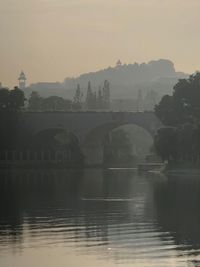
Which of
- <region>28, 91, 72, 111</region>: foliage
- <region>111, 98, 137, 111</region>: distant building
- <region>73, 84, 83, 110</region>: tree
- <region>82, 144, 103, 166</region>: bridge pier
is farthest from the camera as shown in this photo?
<region>111, 98, 137, 111</region>: distant building

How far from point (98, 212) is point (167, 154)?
3868 cm

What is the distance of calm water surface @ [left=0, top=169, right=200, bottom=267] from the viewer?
18.7 meters

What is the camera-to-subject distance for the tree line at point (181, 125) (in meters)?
67.6

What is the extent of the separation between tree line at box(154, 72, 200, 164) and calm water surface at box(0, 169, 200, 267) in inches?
1021

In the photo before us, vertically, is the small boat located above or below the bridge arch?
below

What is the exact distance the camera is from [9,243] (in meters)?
20.9

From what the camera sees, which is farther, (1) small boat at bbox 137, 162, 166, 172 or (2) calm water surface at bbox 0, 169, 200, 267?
(1) small boat at bbox 137, 162, 166, 172

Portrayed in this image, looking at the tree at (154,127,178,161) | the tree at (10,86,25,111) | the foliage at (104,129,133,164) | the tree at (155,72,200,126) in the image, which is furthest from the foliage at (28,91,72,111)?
A: the tree at (154,127,178,161)

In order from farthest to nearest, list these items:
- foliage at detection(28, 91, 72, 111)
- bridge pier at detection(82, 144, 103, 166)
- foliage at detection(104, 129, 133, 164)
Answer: foliage at detection(28, 91, 72, 111), foliage at detection(104, 129, 133, 164), bridge pier at detection(82, 144, 103, 166)

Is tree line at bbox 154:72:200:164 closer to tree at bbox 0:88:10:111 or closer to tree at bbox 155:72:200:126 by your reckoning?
tree at bbox 155:72:200:126

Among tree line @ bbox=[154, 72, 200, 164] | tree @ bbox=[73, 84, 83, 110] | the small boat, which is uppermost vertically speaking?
tree @ bbox=[73, 84, 83, 110]

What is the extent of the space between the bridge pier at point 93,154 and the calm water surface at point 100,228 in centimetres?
5120

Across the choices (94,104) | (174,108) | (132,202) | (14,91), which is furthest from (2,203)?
(94,104)

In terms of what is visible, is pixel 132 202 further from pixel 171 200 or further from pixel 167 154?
pixel 167 154
